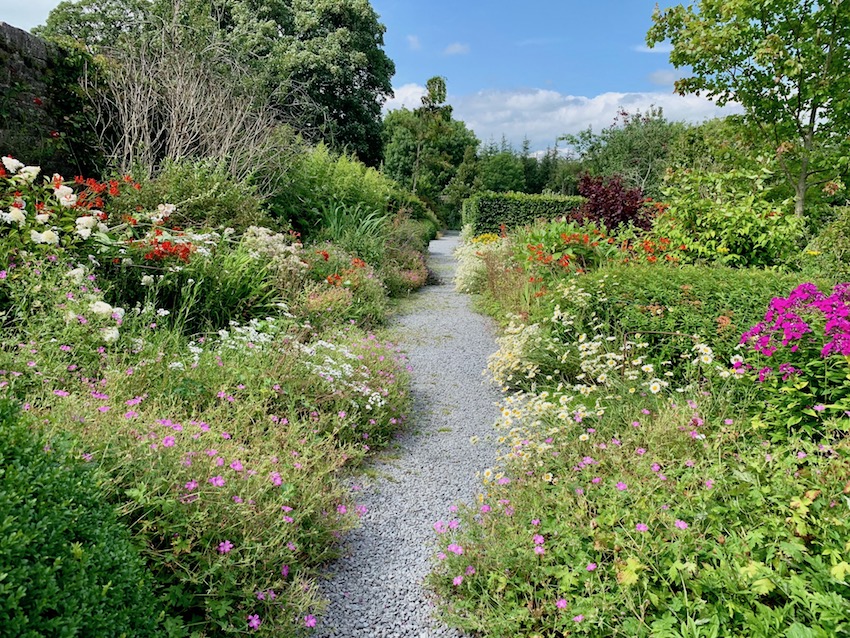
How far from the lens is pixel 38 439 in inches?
57.1

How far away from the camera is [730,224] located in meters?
6.10

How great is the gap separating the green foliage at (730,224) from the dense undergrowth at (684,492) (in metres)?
2.44

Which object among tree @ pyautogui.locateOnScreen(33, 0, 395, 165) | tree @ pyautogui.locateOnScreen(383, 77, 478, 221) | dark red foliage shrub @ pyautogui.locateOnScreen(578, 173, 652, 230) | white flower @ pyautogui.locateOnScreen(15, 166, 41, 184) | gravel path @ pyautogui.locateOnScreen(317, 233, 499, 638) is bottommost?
gravel path @ pyautogui.locateOnScreen(317, 233, 499, 638)

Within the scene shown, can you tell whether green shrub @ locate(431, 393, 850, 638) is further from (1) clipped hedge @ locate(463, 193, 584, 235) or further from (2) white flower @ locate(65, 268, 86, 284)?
(1) clipped hedge @ locate(463, 193, 584, 235)

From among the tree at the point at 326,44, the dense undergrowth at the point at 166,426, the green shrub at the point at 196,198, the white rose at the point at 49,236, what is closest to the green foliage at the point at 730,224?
the dense undergrowth at the point at 166,426

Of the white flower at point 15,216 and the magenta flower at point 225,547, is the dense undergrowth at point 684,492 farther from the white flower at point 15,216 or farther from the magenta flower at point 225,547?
the white flower at point 15,216

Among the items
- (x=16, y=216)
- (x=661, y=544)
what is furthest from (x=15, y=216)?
(x=661, y=544)

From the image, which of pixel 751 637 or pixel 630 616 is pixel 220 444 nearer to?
pixel 630 616

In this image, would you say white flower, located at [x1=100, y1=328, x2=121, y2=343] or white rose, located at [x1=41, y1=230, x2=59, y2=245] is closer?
white flower, located at [x1=100, y1=328, x2=121, y2=343]

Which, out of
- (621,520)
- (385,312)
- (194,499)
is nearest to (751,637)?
(621,520)

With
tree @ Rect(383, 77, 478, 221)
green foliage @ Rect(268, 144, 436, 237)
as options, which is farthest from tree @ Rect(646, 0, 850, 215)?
tree @ Rect(383, 77, 478, 221)

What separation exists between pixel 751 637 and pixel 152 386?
9.62ft

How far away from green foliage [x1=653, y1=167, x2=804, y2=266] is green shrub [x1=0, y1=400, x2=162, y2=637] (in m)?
6.15

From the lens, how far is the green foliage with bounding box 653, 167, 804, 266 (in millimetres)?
6055
